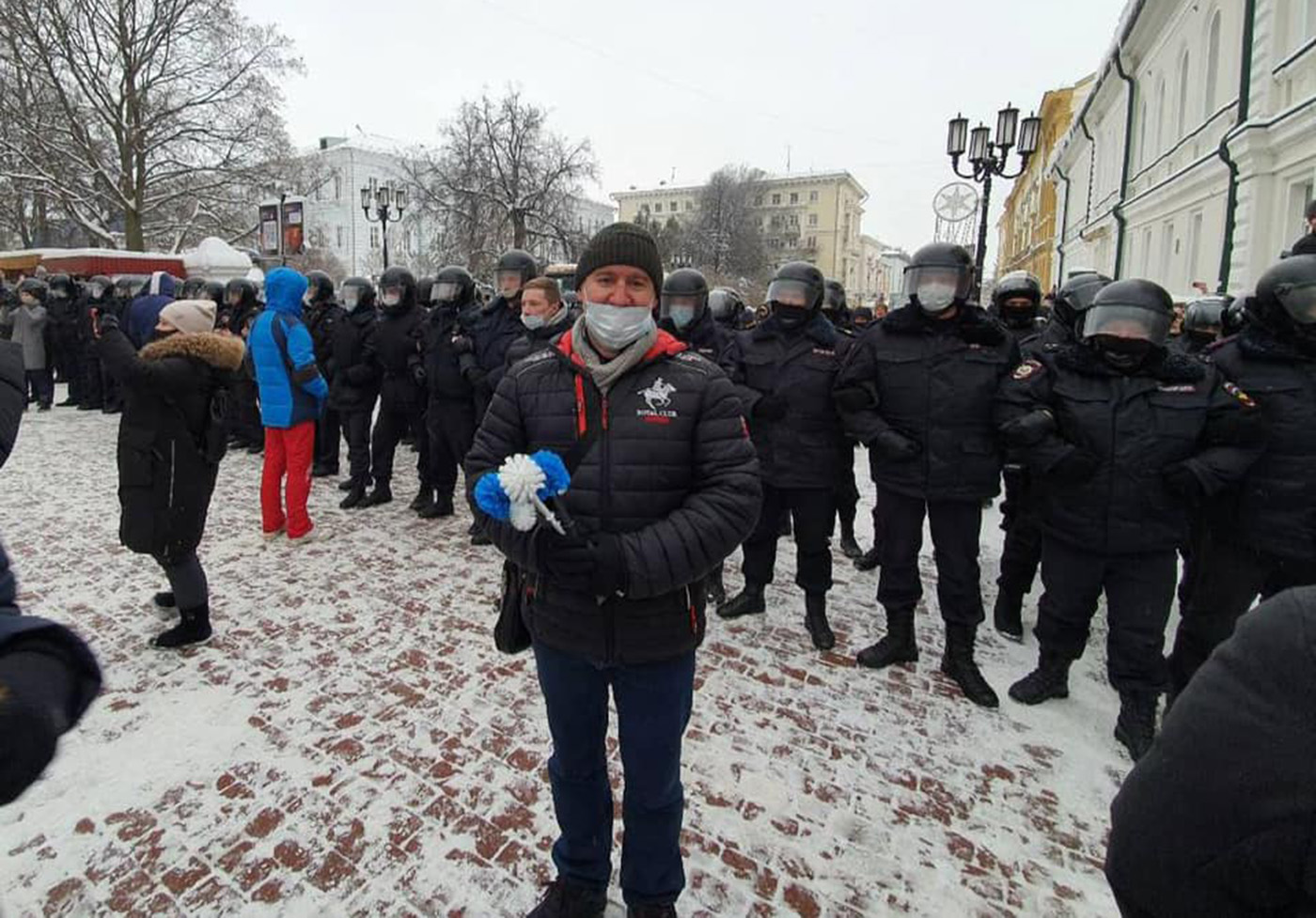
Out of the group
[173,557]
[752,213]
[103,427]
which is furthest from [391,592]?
[752,213]

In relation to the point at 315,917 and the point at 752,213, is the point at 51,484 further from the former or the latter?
the point at 752,213

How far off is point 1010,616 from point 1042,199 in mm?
49868

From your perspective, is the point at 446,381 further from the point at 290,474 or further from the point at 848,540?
the point at 848,540

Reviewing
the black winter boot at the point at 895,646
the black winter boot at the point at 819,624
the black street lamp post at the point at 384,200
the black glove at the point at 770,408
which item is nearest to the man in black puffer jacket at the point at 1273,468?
the black winter boot at the point at 895,646

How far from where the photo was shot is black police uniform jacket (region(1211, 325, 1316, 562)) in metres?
3.36

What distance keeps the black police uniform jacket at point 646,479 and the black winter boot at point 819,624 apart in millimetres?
2600

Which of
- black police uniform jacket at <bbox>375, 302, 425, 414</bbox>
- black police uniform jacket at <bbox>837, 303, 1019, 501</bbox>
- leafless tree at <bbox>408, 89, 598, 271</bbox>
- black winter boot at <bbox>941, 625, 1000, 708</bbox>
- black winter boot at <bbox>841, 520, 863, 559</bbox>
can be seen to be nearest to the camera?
black police uniform jacket at <bbox>837, 303, 1019, 501</bbox>

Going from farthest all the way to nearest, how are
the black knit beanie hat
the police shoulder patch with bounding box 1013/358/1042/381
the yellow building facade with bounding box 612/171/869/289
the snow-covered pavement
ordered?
1. the yellow building facade with bounding box 612/171/869/289
2. the police shoulder patch with bounding box 1013/358/1042/381
3. the snow-covered pavement
4. the black knit beanie hat

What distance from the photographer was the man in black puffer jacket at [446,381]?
692cm

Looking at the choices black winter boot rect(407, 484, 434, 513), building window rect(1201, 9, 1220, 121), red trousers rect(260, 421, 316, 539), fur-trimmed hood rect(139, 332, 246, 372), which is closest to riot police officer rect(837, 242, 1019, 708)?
fur-trimmed hood rect(139, 332, 246, 372)

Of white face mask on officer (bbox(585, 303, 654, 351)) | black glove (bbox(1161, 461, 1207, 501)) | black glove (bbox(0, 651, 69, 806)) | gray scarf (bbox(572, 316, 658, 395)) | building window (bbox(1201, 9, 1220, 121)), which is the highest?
building window (bbox(1201, 9, 1220, 121))

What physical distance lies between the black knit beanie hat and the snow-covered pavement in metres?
2.22

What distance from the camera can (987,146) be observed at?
405 inches

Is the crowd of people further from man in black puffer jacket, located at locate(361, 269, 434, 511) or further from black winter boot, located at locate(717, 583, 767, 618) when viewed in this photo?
man in black puffer jacket, located at locate(361, 269, 434, 511)
